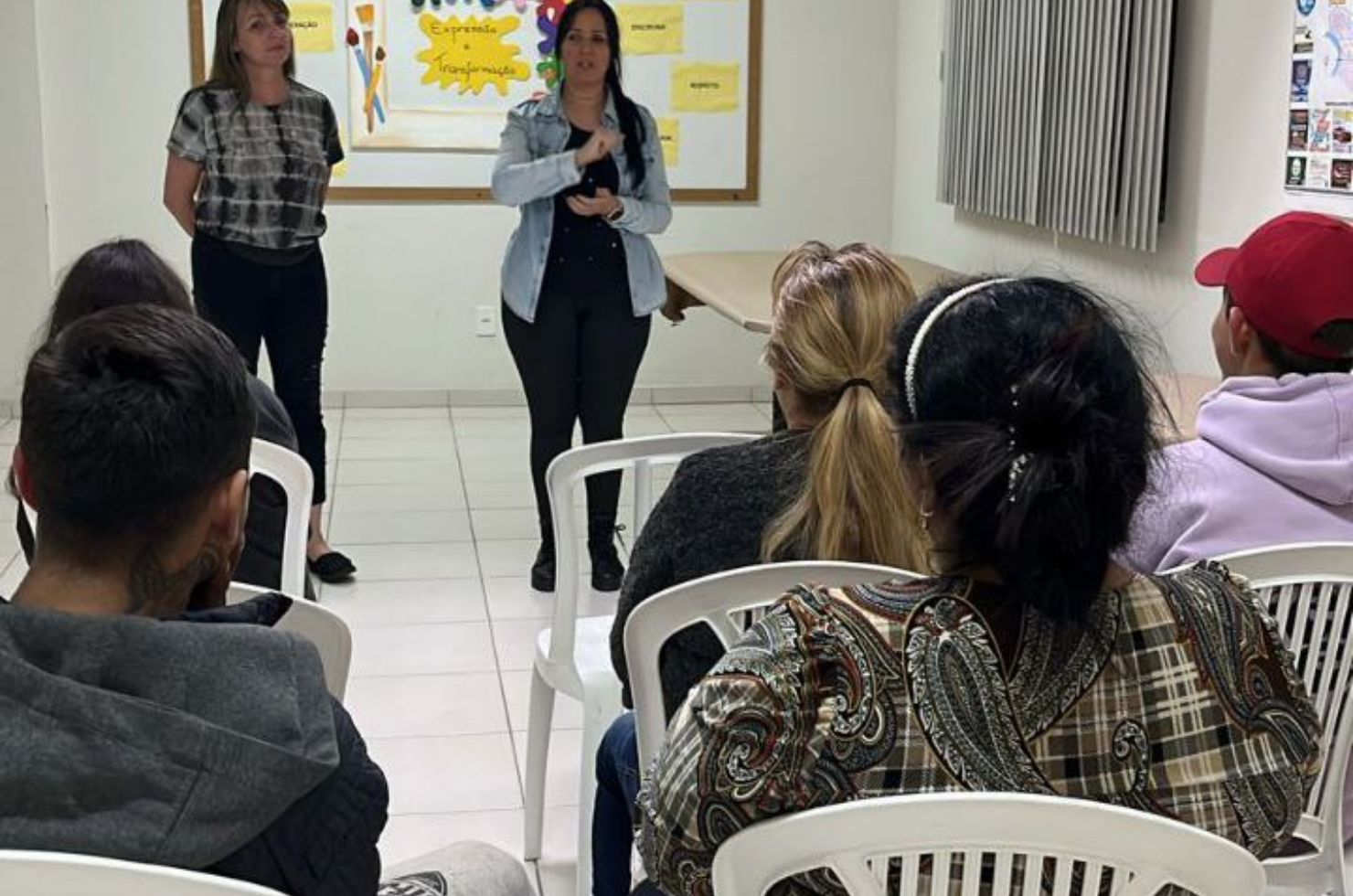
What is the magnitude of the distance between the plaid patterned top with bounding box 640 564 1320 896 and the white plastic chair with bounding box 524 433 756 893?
1264 millimetres

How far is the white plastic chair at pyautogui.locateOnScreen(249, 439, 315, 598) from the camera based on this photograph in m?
2.41

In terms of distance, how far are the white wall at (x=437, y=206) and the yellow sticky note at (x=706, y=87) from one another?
15 cm

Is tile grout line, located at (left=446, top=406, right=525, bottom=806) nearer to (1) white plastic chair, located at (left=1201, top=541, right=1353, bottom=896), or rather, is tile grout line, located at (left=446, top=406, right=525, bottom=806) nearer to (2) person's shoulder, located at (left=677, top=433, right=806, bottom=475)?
(2) person's shoulder, located at (left=677, top=433, right=806, bottom=475)

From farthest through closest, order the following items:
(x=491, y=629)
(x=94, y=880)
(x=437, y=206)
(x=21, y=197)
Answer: (x=437, y=206) < (x=21, y=197) < (x=491, y=629) < (x=94, y=880)

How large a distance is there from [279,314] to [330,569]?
719 mm

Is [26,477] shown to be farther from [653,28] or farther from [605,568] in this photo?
[653,28]

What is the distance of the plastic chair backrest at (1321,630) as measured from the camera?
5.85 ft

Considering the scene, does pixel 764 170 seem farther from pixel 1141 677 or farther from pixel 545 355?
pixel 1141 677

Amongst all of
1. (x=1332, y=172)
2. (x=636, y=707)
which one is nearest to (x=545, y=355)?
(x=1332, y=172)

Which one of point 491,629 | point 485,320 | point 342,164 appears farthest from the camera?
point 485,320

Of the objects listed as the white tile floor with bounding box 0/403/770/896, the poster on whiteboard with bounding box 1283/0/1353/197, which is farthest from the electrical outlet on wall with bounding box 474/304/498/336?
the poster on whiteboard with bounding box 1283/0/1353/197

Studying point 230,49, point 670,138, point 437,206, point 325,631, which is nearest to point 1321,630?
point 325,631

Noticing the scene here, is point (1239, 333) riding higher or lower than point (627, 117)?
lower

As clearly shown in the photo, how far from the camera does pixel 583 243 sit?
13.5ft
